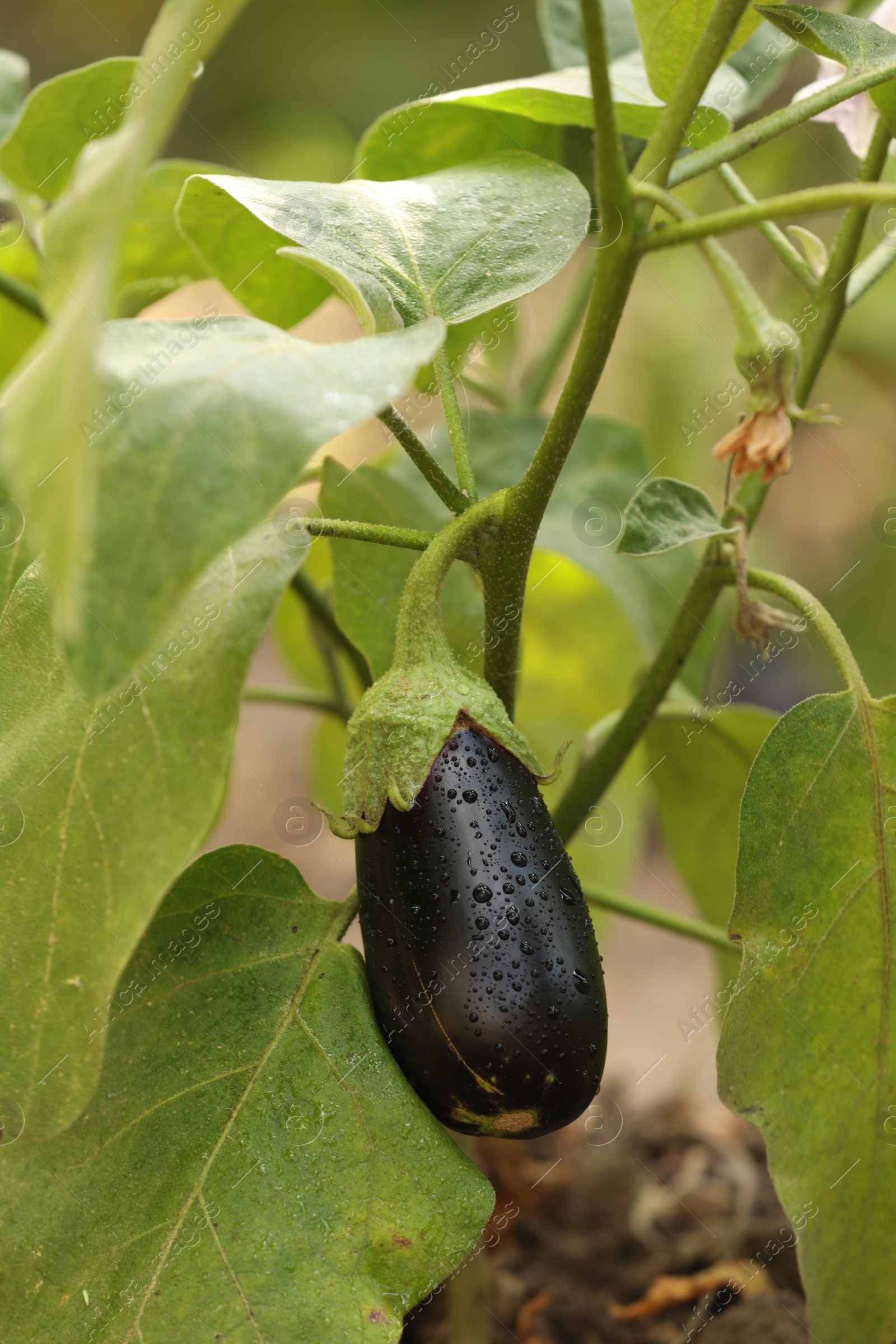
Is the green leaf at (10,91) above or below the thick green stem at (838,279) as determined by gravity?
above

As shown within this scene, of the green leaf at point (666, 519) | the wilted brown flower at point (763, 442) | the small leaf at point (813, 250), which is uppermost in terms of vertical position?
the small leaf at point (813, 250)

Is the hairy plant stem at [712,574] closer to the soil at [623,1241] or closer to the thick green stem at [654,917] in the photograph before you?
the thick green stem at [654,917]

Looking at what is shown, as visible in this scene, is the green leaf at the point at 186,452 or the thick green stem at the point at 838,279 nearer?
the green leaf at the point at 186,452

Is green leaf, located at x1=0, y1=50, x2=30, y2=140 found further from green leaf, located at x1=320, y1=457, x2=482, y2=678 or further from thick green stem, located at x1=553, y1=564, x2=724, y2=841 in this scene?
thick green stem, located at x1=553, y1=564, x2=724, y2=841

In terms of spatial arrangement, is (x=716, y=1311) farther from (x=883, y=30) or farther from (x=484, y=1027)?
(x=883, y=30)

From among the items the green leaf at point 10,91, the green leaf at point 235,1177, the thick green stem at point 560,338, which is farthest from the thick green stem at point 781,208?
the green leaf at point 10,91

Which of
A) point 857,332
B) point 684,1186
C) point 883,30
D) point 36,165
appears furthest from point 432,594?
point 857,332

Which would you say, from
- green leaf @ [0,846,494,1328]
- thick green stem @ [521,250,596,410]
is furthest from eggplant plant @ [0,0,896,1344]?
thick green stem @ [521,250,596,410]
